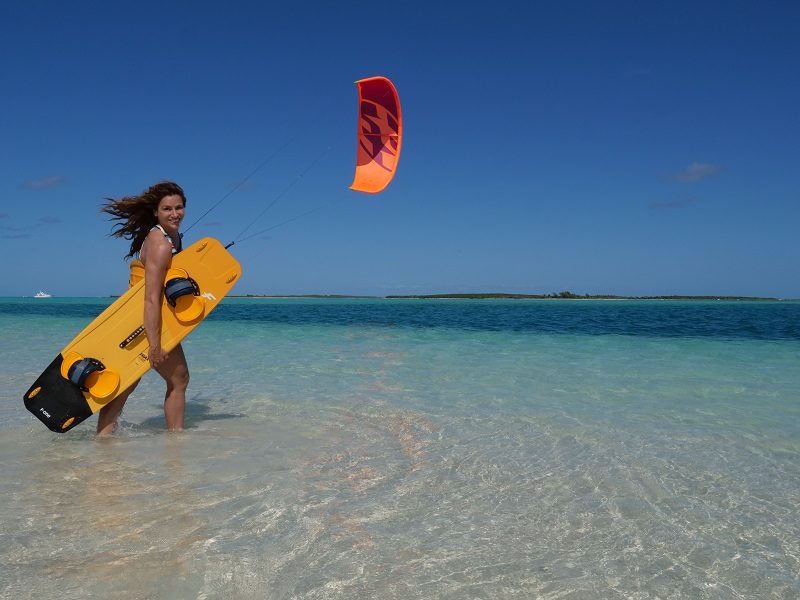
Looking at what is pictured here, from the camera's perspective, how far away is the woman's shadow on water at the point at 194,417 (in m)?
5.18

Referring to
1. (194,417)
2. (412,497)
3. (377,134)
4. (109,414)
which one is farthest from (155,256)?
(377,134)

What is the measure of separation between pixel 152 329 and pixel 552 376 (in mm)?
5959

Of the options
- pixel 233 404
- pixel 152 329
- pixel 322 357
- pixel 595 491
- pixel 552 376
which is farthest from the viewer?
pixel 322 357

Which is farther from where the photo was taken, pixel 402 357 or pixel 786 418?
pixel 402 357

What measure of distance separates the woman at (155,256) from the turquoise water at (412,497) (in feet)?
0.94

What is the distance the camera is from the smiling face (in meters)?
4.33

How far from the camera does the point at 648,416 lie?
5.74 m

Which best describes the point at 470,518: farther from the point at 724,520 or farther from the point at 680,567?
the point at 724,520

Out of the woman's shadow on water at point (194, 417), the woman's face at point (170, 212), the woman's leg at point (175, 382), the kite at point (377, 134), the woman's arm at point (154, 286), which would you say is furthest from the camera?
the kite at point (377, 134)

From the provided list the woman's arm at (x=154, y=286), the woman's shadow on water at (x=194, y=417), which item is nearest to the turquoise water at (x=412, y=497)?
the woman's shadow on water at (x=194, y=417)

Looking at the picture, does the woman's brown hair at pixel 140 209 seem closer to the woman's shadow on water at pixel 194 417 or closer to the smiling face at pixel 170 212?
the smiling face at pixel 170 212

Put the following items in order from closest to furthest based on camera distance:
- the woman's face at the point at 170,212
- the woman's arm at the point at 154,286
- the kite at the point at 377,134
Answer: the woman's arm at the point at 154,286 → the woman's face at the point at 170,212 → the kite at the point at 377,134

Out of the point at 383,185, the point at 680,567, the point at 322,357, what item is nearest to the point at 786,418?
the point at 680,567

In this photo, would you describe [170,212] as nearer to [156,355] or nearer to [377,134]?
[156,355]
